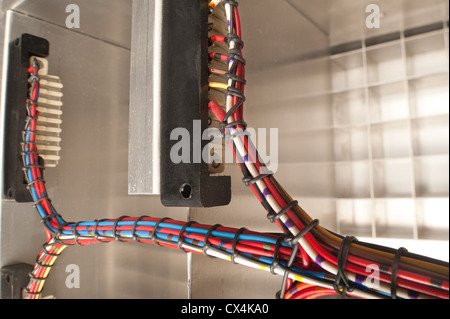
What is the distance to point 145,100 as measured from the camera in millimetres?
319

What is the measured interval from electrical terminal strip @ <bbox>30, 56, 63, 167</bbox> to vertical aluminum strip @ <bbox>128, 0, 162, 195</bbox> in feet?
0.59

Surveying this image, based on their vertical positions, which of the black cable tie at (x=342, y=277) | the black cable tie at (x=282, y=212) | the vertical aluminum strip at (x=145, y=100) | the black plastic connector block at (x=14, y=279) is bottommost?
the black plastic connector block at (x=14, y=279)

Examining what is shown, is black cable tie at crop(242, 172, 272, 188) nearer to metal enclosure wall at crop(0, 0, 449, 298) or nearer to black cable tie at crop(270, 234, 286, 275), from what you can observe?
black cable tie at crop(270, 234, 286, 275)

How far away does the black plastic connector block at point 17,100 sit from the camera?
0.43m

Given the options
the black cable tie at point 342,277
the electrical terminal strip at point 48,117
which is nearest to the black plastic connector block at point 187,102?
the black cable tie at point 342,277

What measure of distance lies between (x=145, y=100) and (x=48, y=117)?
215 mm

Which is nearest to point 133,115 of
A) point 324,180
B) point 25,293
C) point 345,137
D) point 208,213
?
point 208,213

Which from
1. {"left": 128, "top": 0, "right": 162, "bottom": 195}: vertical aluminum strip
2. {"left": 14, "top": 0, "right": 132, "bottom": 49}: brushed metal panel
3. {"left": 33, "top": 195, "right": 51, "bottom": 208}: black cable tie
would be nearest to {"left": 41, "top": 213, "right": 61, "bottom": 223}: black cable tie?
{"left": 33, "top": 195, "right": 51, "bottom": 208}: black cable tie

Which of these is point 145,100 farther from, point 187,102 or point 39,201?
point 39,201

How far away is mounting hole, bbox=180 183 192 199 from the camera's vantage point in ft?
0.94

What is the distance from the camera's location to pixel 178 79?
0.98ft

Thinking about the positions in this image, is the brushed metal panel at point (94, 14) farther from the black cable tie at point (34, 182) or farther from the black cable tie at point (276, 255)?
the black cable tie at point (276, 255)

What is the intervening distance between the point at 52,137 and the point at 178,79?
0.24 meters
